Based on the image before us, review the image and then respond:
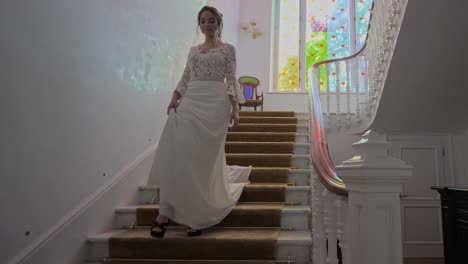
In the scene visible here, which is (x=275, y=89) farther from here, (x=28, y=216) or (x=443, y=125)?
(x=28, y=216)

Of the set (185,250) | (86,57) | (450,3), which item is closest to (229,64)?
(86,57)

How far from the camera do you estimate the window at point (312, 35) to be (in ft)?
25.9

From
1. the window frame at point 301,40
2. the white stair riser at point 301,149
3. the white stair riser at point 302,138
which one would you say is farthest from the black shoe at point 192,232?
the window frame at point 301,40

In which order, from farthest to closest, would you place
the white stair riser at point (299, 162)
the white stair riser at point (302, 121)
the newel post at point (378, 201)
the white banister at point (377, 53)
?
the white stair riser at point (302, 121) < the white stair riser at point (299, 162) < the white banister at point (377, 53) < the newel post at point (378, 201)

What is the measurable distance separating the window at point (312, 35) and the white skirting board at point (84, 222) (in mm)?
5413

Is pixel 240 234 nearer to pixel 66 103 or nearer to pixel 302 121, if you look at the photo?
pixel 66 103

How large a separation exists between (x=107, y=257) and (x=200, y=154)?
2.75 ft

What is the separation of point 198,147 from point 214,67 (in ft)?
1.80

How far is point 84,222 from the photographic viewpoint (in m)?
2.29

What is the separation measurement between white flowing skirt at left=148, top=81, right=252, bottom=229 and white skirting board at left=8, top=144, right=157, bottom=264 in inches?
18.4

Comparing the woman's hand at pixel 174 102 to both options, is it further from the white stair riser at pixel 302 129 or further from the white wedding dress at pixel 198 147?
the white stair riser at pixel 302 129

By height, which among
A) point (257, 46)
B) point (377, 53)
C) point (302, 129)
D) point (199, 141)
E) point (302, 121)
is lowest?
point (199, 141)

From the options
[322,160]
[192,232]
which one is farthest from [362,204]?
[192,232]

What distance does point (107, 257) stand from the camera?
223cm
